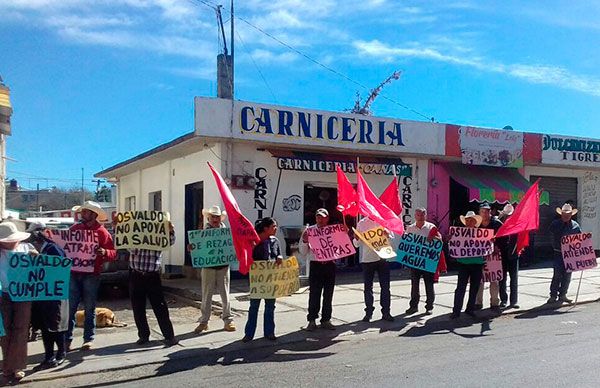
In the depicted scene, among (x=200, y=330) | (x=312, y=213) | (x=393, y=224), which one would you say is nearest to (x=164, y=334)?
(x=200, y=330)

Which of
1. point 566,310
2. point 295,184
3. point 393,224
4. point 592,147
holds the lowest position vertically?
point 566,310

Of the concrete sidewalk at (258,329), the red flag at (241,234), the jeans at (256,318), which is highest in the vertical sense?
the red flag at (241,234)

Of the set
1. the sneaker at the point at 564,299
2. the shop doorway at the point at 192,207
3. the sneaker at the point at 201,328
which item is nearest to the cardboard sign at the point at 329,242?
the sneaker at the point at 201,328

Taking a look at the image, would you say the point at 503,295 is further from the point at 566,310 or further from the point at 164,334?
the point at 164,334

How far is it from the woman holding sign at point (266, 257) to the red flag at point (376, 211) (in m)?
1.77

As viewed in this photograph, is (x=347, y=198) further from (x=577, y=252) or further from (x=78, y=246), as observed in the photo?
(x=577, y=252)

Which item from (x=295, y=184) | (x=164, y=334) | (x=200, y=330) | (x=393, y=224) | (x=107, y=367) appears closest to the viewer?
(x=107, y=367)

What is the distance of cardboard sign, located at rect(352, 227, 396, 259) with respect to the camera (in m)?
8.79

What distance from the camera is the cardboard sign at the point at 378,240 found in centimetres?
879

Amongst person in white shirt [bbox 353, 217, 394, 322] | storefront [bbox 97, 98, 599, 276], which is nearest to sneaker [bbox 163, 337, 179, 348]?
person in white shirt [bbox 353, 217, 394, 322]

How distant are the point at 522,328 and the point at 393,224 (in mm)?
2488

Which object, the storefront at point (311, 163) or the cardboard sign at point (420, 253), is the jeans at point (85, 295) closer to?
the cardboard sign at point (420, 253)

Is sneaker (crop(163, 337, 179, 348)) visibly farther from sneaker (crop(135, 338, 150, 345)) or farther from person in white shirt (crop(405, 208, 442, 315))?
person in white shirt (crop(405, 208, 442, 315))

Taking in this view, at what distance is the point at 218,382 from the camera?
5.92 meters
